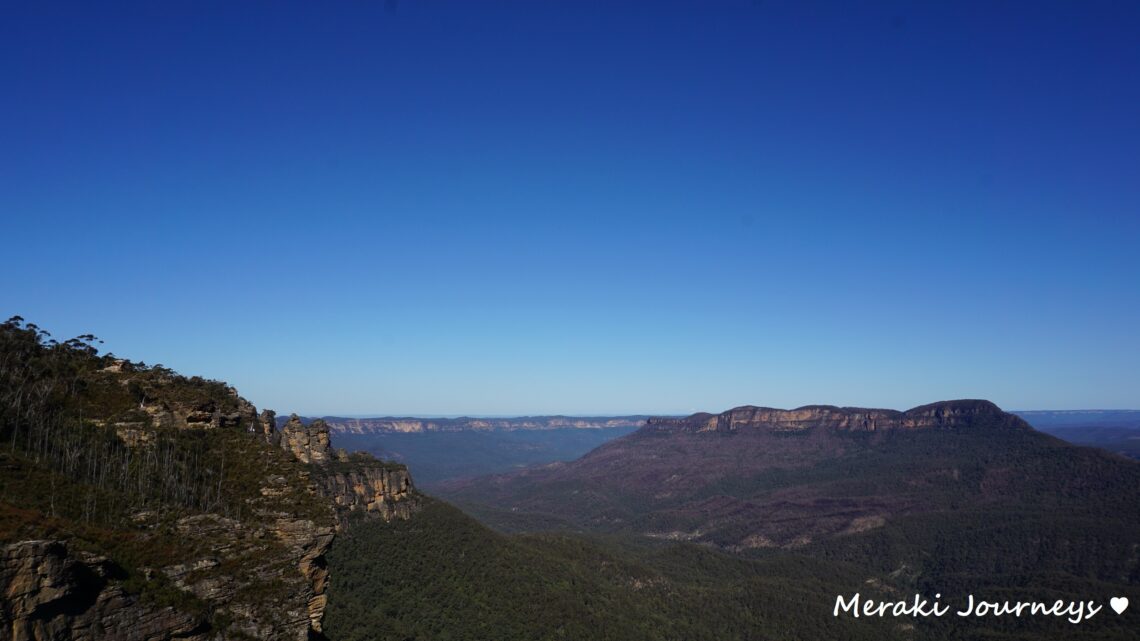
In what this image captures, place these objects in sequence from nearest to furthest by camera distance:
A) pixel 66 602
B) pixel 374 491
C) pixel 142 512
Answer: pixel 66 602, pixel 142 512, pixel 374 491

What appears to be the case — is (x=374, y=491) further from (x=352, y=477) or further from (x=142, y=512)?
(x=142, y=512)

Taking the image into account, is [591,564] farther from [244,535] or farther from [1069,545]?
[1069,545]

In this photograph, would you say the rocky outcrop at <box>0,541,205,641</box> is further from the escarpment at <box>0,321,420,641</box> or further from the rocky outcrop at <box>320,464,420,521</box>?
the rocky outcrop at <box>320,464,420,521</box>

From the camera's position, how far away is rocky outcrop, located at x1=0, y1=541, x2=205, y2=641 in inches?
698

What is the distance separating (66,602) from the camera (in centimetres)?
1886

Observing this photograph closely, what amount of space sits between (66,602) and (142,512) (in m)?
9.61

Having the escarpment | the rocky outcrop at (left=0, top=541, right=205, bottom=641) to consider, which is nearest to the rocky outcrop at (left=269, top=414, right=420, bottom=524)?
the escarpment

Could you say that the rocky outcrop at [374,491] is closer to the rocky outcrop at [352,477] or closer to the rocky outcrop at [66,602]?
the rocky outcrop at [352,477]

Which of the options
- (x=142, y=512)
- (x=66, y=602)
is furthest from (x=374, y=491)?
(x=66, y=602)

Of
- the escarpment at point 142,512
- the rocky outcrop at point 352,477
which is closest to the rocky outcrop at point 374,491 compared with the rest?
the rocky outcrop at point 352,477

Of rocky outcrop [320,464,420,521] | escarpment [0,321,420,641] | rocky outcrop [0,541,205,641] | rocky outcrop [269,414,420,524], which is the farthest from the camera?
rocky outcrop [269,414,420,524]

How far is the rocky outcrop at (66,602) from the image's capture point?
17734mm

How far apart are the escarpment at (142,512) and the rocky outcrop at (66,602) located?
0.11ft

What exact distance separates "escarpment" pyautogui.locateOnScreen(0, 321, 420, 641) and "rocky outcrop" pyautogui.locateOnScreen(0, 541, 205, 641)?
0.11ft
